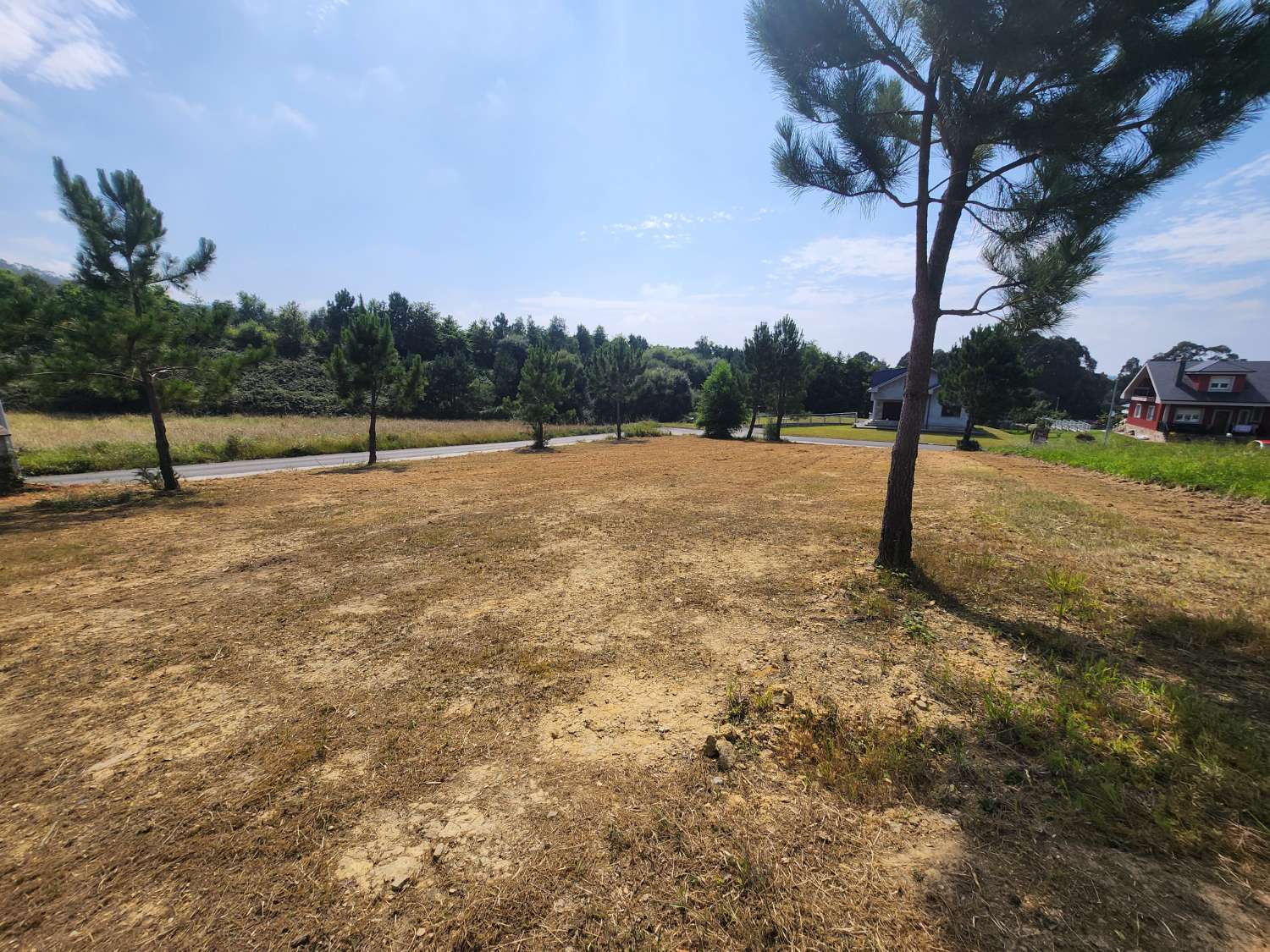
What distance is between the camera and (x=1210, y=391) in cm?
3500

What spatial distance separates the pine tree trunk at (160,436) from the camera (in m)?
11.3

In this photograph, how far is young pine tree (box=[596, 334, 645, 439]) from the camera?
36406 mm

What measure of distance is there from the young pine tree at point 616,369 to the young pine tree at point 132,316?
25.8m

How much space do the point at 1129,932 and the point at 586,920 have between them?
85.7 inches

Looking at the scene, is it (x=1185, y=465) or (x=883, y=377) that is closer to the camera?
(x=1185, y=465)

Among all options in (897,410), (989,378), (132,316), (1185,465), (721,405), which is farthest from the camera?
(897,410)

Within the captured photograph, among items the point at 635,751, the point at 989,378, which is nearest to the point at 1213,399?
the point at 989,378

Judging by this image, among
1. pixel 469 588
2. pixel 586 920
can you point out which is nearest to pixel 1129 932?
pixel 586 920

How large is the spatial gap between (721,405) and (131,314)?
32642 millimetres

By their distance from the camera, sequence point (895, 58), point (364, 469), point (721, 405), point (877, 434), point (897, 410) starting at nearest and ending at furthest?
point (895, 58) < point (364, 469) < point (721, 405) < point (877, 434) < point (897, 410)

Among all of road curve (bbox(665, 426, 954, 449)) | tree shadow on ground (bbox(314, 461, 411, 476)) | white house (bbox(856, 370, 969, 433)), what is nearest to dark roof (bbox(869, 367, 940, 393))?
white house (bbox(856, 370, 969, 433))

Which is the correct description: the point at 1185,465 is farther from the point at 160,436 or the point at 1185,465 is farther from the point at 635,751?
the point at 160,436

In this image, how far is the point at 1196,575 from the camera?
237 inches

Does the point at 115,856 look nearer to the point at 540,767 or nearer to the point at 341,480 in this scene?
the point at 540,767
